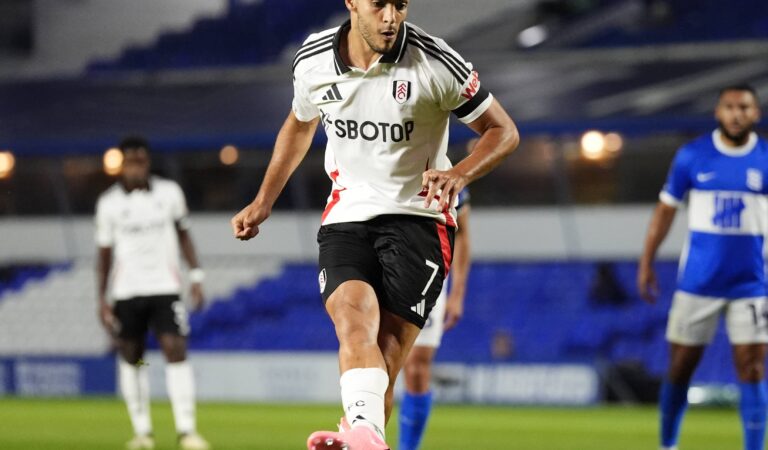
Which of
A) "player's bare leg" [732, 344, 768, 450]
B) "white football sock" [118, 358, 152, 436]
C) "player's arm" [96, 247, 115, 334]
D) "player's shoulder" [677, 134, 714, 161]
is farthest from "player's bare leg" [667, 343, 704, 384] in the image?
"player's arm" [96, 247, 115, 334]

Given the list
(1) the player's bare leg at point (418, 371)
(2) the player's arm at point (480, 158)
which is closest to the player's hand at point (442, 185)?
(2) the player's arm at point (480, 158)

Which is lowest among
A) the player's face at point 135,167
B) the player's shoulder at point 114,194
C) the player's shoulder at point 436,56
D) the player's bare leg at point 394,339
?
the player's bare leg at point 394,339

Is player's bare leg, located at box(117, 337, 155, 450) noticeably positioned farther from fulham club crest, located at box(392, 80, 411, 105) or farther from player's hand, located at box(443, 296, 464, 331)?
fulham club crest, located at box(392, 80, 411, 105)

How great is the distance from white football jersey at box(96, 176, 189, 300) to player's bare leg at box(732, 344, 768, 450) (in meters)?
4.87

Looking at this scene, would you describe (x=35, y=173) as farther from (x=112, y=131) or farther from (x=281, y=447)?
(x=281, y=447)

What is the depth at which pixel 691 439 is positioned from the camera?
12773 millimetres

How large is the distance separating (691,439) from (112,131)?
1797 centimetres

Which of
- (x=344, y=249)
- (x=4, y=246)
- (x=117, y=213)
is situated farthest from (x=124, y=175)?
(x=4, y=246)

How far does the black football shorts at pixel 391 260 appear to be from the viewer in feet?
19.5

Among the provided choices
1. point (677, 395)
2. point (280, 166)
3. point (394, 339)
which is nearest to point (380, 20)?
Result: point (280, 166)

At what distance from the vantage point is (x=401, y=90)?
19.5 ft

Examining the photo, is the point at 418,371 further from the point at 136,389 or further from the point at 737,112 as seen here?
the point at 136,389

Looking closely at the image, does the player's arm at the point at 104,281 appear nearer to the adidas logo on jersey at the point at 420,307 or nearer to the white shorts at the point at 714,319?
the white shorts at the point at 714,319

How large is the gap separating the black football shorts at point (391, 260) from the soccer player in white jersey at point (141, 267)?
5424 millimetres
